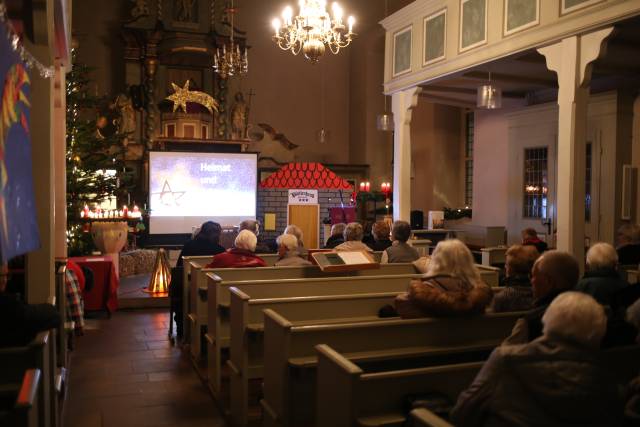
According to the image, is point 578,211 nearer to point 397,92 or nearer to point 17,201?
point 397,92

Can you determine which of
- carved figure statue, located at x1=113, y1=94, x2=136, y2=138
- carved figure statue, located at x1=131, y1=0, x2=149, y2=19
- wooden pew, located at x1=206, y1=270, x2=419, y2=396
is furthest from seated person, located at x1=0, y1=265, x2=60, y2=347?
carved figure statue, located at x1=131, y1=0, x2=149, y2=19

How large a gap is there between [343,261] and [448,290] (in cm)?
191

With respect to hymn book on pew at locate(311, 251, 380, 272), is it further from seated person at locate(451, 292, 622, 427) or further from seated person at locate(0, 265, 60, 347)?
seated person at locate(451, 292, 622, 427)

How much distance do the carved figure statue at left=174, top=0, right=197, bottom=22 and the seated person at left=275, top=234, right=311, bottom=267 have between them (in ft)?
35.2

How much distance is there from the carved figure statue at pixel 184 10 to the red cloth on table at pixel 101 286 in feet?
29.6

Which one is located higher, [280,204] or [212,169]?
[212,169]

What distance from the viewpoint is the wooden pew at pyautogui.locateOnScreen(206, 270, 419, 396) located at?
14.7 feet

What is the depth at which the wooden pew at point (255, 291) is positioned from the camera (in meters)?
4.49

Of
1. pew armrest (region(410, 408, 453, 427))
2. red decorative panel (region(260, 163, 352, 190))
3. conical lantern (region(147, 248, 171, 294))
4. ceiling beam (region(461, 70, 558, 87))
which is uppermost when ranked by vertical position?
ceiling beam (region(461, 70, 558, 87))

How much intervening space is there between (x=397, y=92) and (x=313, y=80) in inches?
315

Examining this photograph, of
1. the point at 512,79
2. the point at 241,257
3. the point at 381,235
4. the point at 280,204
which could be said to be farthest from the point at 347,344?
the point at 280,204

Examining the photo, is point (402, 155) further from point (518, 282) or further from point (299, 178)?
point (518, 282)

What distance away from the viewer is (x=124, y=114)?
556 inches

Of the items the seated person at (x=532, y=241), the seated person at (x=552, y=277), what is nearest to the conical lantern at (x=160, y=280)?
the seated person at (x=532, y=241)
